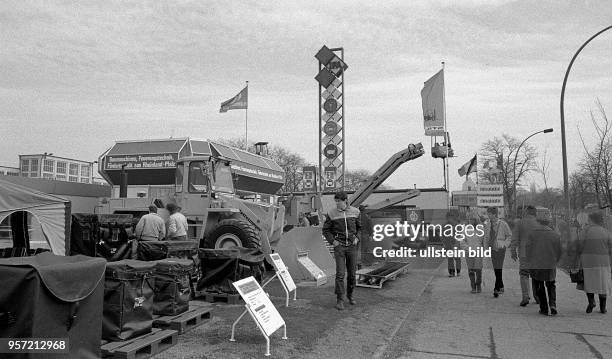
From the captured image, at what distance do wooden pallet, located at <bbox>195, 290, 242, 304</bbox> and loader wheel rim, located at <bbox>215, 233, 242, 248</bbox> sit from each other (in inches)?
94.2

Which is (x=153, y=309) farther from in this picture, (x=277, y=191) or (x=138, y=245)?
(x=277, y=191)

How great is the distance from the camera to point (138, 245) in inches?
304

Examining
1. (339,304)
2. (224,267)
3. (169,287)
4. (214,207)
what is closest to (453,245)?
(214,207)

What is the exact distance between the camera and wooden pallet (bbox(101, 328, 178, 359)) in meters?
4.85

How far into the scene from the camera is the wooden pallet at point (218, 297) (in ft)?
27.5

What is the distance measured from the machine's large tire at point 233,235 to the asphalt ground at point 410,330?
1106 millimetres

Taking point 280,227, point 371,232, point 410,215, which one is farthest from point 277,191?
point 280,227

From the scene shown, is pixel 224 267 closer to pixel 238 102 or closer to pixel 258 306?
pixel 258 306

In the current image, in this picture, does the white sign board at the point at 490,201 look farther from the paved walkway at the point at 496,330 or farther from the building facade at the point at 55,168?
the building facade at the point at 55,168

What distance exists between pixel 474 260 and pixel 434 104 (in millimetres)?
12891

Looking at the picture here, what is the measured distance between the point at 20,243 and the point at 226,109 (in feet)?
79.8

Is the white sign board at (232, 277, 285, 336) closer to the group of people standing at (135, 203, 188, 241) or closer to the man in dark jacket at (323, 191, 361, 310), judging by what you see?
the man in dark jacket at (323, 191, 361, 310)

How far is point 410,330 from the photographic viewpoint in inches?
295

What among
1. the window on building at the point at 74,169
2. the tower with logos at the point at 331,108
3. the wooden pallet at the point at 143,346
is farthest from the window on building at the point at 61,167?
the wooden pallet at the point at 143,346
